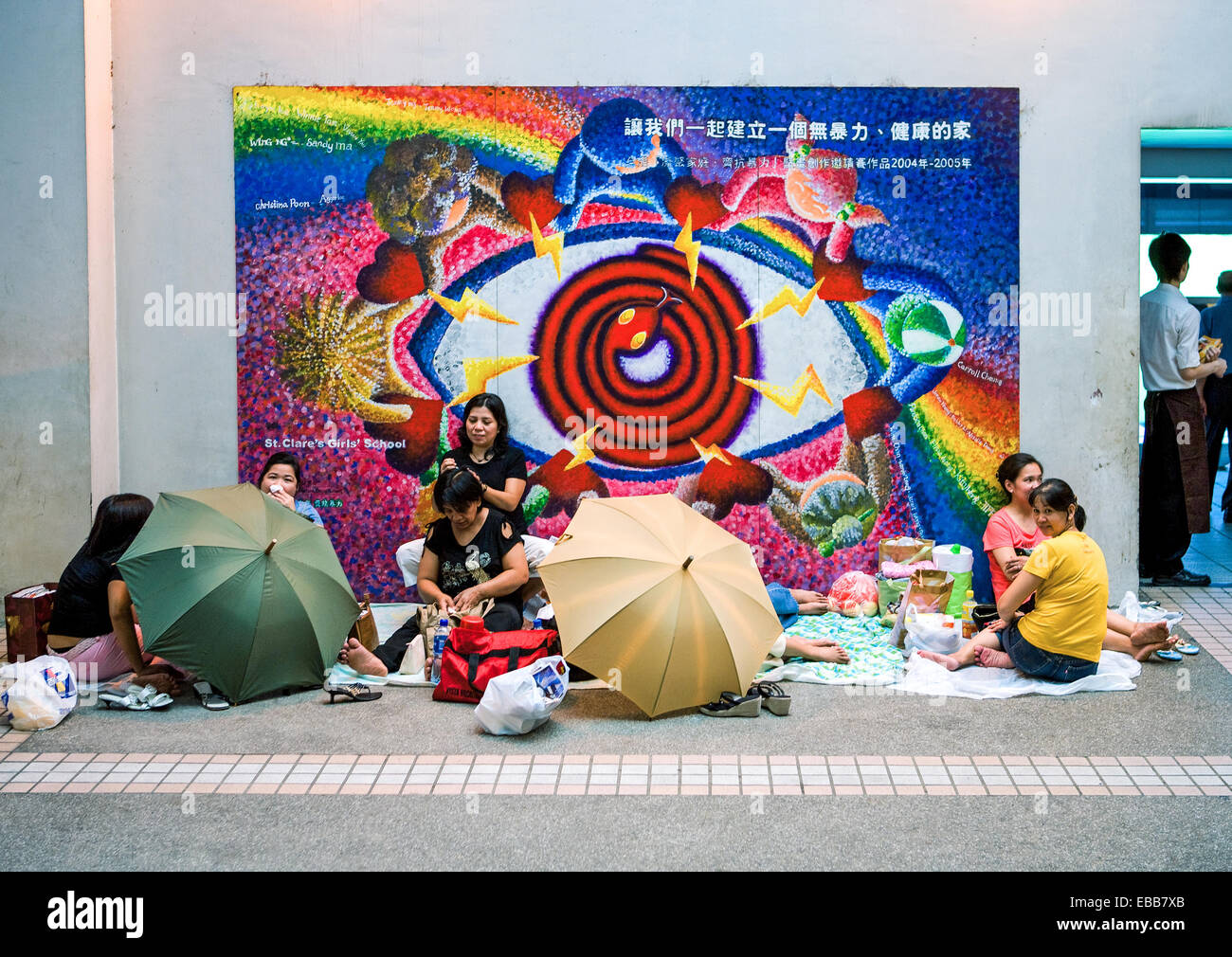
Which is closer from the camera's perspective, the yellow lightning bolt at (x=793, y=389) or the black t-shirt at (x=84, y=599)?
the black t-shirt at (x=84, y=599)

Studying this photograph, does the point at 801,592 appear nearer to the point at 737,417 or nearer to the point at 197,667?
the point at 737,417

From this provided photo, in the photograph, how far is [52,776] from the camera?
490cm

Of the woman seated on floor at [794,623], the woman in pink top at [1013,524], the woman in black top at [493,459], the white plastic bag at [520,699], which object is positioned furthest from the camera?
the woman in pink top at [1013,524]

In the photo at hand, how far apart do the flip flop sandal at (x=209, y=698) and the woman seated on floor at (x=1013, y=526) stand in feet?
14.7

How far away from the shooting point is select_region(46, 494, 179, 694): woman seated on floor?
19.3 ft

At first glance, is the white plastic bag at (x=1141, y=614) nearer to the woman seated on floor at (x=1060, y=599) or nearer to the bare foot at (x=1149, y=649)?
the bare foot at (x=1149, y=649)

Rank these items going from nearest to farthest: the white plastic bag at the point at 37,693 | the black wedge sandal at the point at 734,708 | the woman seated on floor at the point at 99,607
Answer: the white plastic bag at the point at 37,693 → the black wedge sandal at the point at 734,708 → the woman seated on floor at the point at 99,607

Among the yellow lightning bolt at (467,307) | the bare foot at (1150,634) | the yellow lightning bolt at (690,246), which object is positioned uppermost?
the yellow lightning bolt at (690,246)

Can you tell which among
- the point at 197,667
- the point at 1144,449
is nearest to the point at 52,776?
the point at 197,667

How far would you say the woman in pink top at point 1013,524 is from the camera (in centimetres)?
733

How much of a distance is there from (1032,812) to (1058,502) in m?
1.96

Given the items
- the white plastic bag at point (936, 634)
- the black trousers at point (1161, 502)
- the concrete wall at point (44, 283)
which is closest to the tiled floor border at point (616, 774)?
the white plastic bag at point (936, 634)

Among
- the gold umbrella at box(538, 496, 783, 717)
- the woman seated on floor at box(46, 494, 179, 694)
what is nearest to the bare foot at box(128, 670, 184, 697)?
the woman seated on floor at box(46, 494, 179, 694)

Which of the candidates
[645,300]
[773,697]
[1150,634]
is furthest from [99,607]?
[1150,634]
